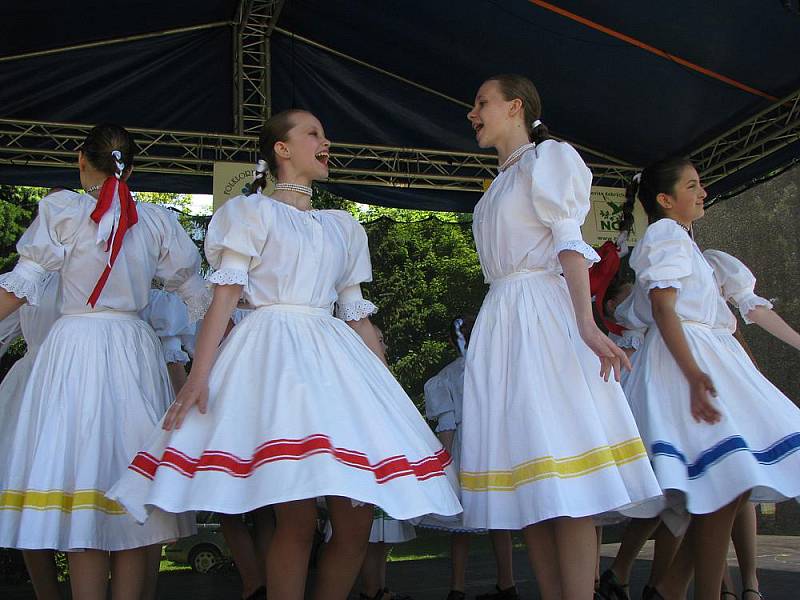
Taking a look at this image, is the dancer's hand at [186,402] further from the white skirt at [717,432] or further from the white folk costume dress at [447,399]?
the white folk costume dress at [447,399]

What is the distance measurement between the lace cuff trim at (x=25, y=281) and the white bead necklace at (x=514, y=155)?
1614 mm

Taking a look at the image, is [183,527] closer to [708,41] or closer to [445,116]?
[708,41]

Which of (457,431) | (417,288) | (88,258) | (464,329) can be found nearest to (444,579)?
(457,431)

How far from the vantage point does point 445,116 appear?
6.22m

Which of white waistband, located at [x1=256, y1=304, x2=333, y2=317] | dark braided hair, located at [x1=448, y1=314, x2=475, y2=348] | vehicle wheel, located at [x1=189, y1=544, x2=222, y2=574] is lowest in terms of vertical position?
vehicle wheel, located at [x1=189, y1=544, x2=222, y2=574]

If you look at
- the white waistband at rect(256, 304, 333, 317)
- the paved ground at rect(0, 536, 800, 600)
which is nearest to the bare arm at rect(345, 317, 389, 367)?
the white waistband at rect(256, 304, 333, 317)

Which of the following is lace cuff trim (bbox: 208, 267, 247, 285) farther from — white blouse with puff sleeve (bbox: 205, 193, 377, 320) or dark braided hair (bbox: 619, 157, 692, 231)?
dark braided hair (bbox: 619, 157, 692, 231)

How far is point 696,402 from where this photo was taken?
311 centimetres

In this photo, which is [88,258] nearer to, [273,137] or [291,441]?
[273,137]

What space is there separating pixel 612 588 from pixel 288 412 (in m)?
2.28

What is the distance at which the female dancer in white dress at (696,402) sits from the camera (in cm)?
296

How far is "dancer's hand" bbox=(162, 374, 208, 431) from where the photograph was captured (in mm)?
2500

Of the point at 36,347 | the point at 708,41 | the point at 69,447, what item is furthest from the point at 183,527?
the point at 708,41

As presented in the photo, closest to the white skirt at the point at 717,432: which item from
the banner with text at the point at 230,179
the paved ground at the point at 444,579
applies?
the paved ground at the point at 444,579
